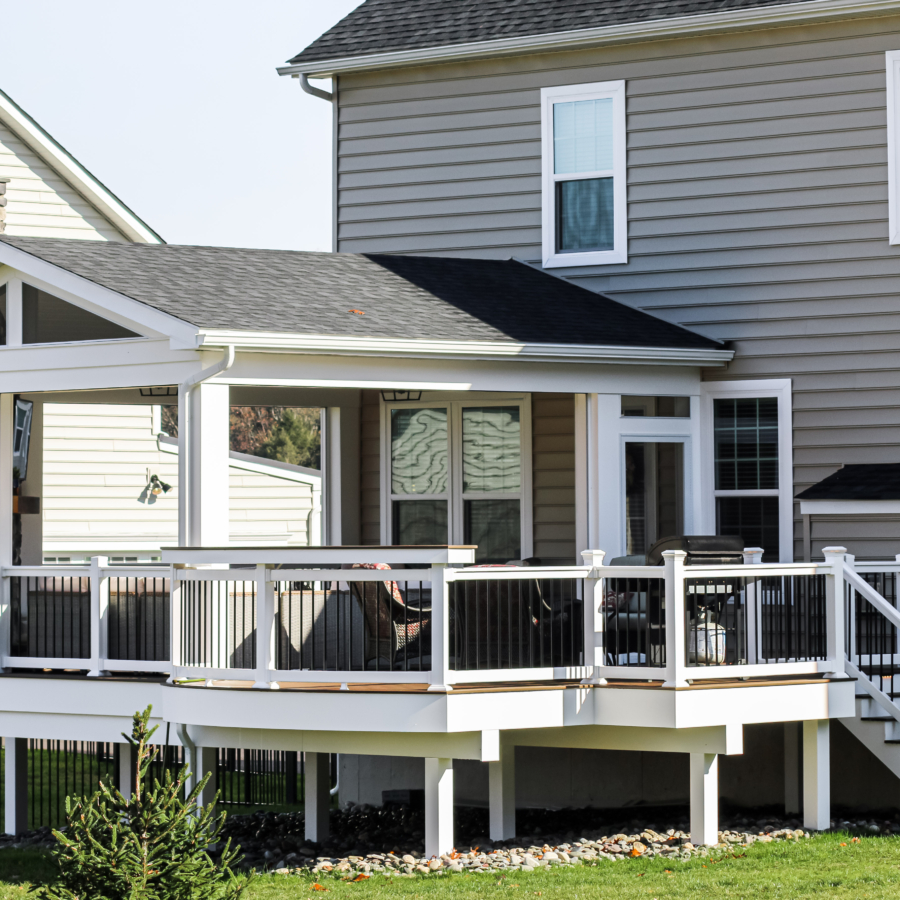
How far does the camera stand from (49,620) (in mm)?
→ 11375

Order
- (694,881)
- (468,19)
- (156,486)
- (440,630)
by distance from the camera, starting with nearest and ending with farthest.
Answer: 1. (694,881)
2. (440,630)
3. (468,19)
4. (156,486)

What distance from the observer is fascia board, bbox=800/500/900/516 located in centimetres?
1200

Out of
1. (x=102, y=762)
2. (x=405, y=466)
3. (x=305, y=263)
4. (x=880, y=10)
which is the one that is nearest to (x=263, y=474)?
(x=102, y=762)

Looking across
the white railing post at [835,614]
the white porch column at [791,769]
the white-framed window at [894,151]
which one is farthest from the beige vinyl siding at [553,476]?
the white railing post at [835,614]

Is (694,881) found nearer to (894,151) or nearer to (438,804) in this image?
(438,804)

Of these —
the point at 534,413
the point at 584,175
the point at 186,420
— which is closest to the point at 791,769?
the point at 534,413

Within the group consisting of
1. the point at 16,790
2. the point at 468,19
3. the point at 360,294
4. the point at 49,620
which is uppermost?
the point at 468,19

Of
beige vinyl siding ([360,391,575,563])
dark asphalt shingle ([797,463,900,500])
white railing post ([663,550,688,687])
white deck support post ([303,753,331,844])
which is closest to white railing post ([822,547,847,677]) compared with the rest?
white railing post ([663,550,688,687])

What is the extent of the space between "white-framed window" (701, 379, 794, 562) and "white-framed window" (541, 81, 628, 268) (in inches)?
76.8

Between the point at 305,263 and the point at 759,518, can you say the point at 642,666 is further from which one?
the point at 305,263

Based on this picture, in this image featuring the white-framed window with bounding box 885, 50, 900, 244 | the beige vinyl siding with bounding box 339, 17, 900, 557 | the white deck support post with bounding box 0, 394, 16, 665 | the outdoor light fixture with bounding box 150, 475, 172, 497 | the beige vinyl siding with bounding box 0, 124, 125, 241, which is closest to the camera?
the white deck support post with bounding box 0, 394, 16, 665

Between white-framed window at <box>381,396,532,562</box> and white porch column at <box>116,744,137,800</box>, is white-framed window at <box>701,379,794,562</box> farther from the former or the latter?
white porch column at <box>116,744,137,800</box>

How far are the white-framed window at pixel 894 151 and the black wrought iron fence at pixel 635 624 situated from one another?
14.8ft

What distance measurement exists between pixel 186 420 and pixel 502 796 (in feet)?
12.6
